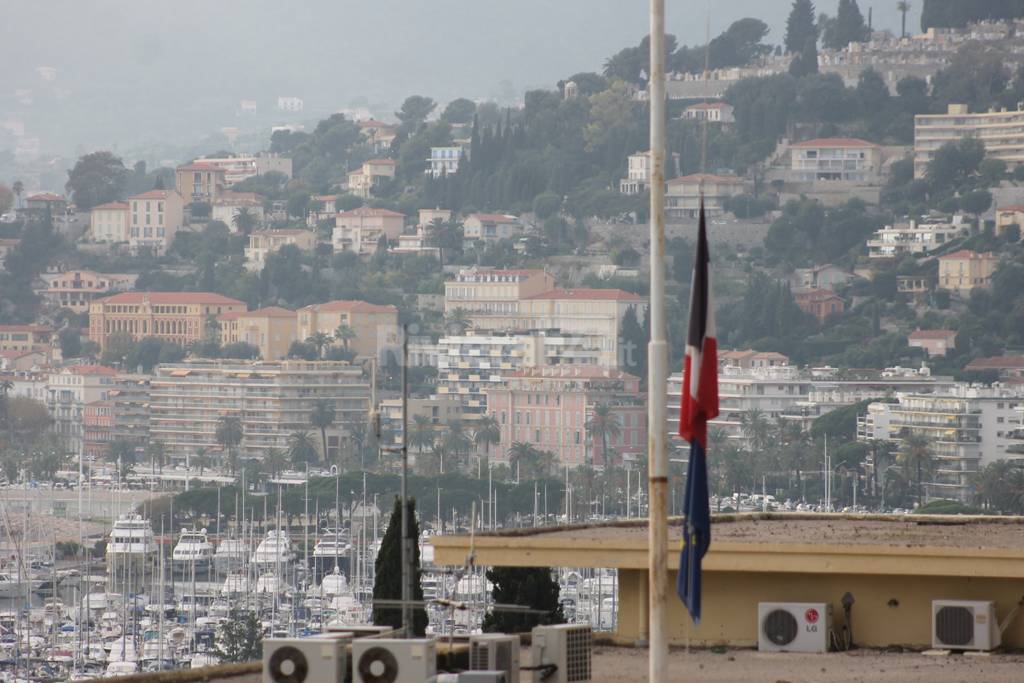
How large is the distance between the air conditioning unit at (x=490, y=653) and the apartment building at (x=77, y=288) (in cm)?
9813

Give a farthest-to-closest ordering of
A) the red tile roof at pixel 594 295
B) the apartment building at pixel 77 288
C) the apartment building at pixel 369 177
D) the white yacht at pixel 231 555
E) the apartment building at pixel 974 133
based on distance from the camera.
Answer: the apartment building at pixel 369 177, the apartment building at pixel 77 288, the apartment building at pixel 974 133, the red tile roof at pixel 594 295, the white yacht at pixel 231 555

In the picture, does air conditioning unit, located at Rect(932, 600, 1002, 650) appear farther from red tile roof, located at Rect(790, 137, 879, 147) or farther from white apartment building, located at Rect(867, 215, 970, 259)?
red tile roof, located at Rect(790, 137, 879, 147)

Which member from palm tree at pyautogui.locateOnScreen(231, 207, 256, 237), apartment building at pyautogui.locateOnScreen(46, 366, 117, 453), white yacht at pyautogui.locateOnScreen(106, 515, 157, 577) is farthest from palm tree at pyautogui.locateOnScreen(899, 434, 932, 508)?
palm tree at pyautogui.locateOnScreen(231, 207, 256, 237)

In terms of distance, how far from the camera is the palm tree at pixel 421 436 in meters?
78.1

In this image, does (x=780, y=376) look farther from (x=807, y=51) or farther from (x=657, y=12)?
(x=657, y=12)

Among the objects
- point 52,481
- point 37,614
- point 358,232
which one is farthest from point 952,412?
point 358,232

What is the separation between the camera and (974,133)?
103812mm

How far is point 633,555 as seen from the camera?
30.7 ft

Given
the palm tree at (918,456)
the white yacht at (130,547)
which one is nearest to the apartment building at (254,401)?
the palm tree at (918,456)

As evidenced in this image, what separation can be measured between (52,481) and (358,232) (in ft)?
110

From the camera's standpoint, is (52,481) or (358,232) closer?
(52,481)

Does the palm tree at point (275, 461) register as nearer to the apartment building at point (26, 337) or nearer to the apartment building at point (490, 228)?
the apartment building at point (26, 337)

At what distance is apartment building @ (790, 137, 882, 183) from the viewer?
342 feet

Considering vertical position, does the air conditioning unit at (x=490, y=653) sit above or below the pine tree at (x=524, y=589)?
above
